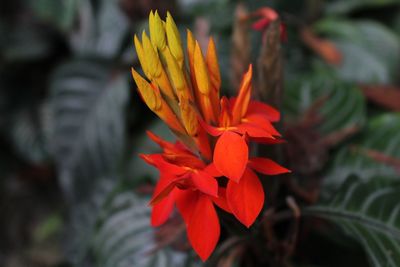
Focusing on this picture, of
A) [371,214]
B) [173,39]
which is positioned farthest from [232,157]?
[371,214]

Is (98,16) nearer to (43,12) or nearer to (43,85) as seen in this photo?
(43,12)

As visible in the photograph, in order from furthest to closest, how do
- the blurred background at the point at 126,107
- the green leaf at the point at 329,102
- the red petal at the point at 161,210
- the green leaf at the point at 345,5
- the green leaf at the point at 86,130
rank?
the green leaf at the point at 345,5 < the green leaf at the point at 86,130 < the green leaf at the point at 329,102 < the blurred background at the point at 126,107 < the red petal at the point at 161,210

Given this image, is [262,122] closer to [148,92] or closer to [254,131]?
[254,131]

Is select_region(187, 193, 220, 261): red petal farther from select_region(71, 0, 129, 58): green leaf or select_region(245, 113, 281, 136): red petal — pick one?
select_region(71, 0, 129, 58): green leaf

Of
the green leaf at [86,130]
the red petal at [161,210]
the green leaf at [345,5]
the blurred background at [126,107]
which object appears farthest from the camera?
the green leaf at [345,5]

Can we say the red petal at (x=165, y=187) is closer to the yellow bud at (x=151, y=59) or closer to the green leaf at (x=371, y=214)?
the yellow bud at (x=151, y=59)

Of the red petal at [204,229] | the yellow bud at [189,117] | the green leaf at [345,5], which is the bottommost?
the green leaf at [345,5]

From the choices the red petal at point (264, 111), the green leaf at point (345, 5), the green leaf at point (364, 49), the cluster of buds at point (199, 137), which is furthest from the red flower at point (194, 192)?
the green leaf at point (345, 5)
